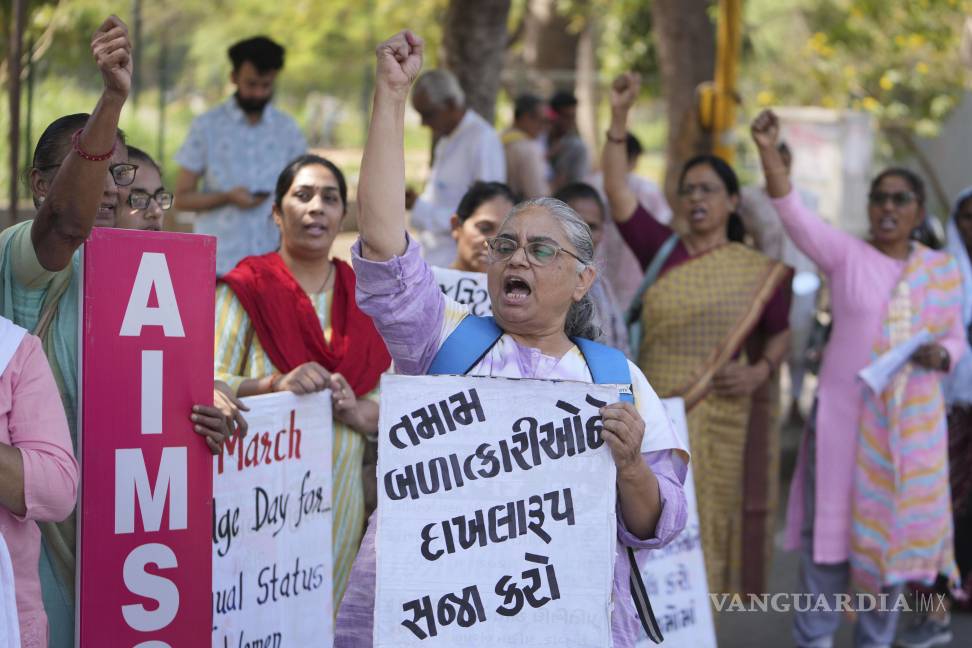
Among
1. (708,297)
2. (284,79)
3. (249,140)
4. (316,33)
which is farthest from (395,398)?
(316,33)

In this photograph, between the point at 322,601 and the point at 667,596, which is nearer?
the point at 322,601

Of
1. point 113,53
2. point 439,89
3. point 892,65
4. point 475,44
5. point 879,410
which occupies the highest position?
point 892,65

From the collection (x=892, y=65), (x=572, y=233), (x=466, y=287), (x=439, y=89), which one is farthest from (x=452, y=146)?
(x=892, y=65)

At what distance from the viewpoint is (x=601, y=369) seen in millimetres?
3490

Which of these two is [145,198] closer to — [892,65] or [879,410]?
[879,410]

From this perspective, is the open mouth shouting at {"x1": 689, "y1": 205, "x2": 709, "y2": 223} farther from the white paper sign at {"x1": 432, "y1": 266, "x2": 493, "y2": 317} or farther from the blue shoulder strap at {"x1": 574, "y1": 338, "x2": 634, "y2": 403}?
the blue shoulder strap at {"x1": 574, "y1": 338, "x2": 634, "y2": 403}

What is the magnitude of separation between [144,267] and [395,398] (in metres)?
0.87

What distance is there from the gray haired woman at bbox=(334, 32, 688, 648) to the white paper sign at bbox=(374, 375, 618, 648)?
123 mm

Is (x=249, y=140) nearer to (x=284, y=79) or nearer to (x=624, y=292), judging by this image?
(x=624, y=292)

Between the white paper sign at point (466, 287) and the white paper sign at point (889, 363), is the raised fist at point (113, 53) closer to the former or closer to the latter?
the white paper sign at point (466, 287)

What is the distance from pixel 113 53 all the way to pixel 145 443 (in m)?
1.04

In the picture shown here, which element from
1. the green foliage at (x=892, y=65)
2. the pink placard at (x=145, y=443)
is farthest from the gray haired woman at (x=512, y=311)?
the green foliage at (x=892, y=65)

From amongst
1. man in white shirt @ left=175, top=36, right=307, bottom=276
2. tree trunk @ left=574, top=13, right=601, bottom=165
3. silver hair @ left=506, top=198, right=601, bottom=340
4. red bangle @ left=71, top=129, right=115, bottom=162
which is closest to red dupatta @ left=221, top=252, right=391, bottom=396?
silver hair @ left=506, top=198, right=601, bottom=340

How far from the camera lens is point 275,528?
4512 millimetres
